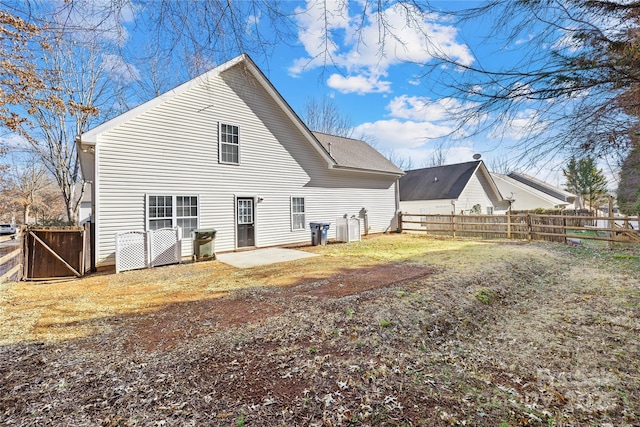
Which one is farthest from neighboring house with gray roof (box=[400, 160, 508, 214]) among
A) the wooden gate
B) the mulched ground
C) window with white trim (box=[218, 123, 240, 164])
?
the wooden gate

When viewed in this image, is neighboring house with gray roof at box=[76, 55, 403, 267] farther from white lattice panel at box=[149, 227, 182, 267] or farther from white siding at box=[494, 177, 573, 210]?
white siding at box=[494, 177, 573, 210]

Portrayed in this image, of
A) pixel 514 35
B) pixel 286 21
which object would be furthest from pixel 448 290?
pixel 286 21

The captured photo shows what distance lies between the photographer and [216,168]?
410 inches

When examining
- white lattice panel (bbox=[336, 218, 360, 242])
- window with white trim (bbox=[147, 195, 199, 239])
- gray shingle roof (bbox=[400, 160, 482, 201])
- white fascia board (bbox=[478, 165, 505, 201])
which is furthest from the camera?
white fascia board (bbox=[478, 165, 505, 201])

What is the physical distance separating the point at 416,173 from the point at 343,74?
24.9 m

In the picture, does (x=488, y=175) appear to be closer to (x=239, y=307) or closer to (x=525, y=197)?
(x=525, y=197)

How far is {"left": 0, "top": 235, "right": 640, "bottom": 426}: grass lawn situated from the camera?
2434 millimetres

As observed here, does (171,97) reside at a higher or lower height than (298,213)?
higher

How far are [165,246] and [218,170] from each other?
10.5 ft

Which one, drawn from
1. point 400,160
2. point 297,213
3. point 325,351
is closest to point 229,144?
point 297,213

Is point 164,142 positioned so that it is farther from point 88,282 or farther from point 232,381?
point 232,381

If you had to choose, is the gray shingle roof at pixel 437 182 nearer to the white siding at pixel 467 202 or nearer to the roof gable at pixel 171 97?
the white siding at pixel 467 202

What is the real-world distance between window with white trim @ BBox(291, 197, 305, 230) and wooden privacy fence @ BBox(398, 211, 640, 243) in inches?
270

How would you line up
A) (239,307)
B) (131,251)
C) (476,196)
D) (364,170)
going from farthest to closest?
1. (476,196)
2. (364,170)
3. (131,251)
4. (239,307)
